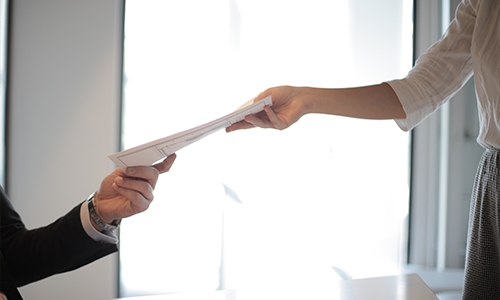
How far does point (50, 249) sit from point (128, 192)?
26cm

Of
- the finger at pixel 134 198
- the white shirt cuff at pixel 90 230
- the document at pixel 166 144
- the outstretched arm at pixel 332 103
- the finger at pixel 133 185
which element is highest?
the outstretched arm at pixel 332 103

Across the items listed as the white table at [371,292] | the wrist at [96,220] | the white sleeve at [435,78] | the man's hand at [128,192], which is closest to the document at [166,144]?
the man's hand at [128,192]

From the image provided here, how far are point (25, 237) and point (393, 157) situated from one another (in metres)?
2.18

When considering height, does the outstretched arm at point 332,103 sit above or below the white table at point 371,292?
above

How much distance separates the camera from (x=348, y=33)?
2.01 m

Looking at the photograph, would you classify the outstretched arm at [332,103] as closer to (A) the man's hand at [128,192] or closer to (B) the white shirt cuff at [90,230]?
(A) the man's hand at [128,192]

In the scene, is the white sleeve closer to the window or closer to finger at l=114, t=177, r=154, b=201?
finger at l=114, t=177, r=154, b=201

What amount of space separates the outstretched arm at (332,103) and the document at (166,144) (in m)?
0.15

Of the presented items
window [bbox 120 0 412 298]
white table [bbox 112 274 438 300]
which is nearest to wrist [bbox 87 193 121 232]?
white table [bbox 112 274 438 300]

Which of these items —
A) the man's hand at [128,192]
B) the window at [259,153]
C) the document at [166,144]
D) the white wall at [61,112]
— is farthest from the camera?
the window at [259,153]

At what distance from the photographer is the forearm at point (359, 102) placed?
2.41 feet

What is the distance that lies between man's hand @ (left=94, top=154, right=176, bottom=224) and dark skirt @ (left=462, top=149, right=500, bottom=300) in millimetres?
685

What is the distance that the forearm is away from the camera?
735 mm

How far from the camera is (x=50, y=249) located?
703mm
